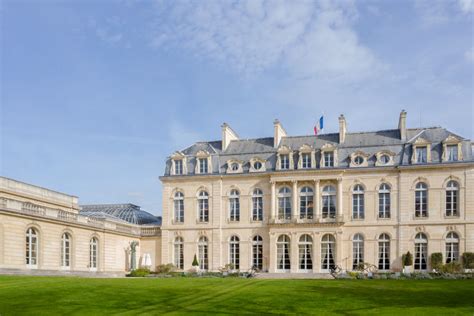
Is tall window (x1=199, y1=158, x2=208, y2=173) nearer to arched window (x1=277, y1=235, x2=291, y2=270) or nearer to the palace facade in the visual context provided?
the palace facade

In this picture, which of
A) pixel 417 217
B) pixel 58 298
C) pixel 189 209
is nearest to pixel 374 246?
pixel 417 217

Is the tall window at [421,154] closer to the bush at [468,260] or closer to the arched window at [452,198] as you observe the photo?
the arched window at [452,198]

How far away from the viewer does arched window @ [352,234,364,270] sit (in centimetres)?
4078

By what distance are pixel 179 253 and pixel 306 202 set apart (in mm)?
11566

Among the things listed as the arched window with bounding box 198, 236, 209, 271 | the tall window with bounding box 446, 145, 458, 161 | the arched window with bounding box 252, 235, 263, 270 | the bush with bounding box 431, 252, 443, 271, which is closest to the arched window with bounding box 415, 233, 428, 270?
the bush with bounding box 431, 252, 443, 271

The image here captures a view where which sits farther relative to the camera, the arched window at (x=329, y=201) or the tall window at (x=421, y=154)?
the arched window at (x=329, y=201)

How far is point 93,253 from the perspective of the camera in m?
38.2

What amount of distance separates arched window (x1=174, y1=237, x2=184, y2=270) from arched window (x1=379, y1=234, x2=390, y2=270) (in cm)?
1610

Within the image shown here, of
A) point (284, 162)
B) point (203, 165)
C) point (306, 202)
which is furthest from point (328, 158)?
point (203, 165)

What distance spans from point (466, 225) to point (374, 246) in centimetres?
676

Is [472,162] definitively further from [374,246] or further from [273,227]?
[273,227]

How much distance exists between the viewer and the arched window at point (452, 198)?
3931 centimetres

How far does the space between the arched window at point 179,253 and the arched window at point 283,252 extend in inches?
324

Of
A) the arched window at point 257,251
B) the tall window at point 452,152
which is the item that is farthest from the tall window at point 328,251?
the tall window at point 452,152
